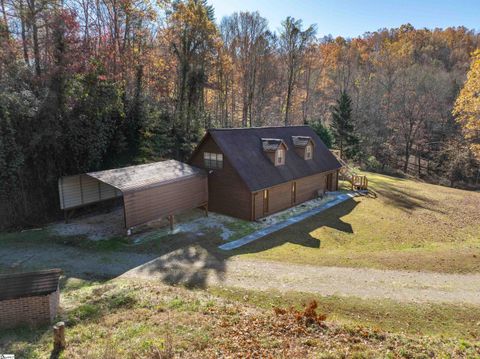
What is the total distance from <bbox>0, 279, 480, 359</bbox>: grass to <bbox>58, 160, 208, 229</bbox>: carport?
5.54m

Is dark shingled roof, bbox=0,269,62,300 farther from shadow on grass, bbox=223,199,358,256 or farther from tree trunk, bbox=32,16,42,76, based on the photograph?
tree trunk, bbox=32,16,42,76

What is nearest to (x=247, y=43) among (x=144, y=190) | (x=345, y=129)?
(x=345, y=129)

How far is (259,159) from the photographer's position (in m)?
21.5

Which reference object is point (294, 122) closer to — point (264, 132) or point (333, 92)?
point (333, 92)

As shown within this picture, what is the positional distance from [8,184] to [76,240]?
16.3 feet

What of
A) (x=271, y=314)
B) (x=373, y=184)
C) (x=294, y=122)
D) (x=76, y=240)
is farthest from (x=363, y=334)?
(x=294, y=122)

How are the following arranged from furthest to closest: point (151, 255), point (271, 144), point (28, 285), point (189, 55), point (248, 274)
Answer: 1. point (189, 55)
2. point (271, 144)
3. point (151, 255)
4. point (248, 274)
5. point (28, 285)

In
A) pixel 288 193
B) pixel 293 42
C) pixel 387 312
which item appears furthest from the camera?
pixel 293 42

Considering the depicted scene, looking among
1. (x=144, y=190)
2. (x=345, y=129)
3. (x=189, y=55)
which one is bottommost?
(x=144, y=190)

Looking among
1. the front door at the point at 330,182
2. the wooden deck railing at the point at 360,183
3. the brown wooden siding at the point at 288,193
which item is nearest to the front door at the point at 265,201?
the brown wooden siding at the point at 288,193

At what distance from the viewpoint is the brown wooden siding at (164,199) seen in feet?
52.5

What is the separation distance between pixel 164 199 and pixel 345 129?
2804 cm

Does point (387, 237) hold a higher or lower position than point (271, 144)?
lower

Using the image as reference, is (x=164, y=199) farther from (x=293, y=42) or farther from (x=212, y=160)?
(x=293, y=42)
